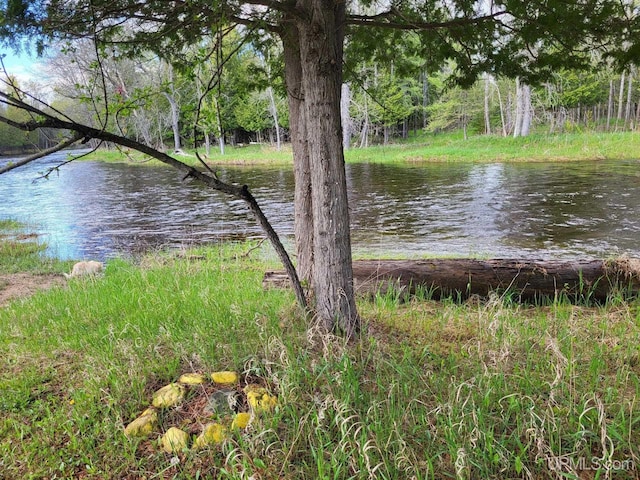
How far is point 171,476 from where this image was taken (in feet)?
7.06

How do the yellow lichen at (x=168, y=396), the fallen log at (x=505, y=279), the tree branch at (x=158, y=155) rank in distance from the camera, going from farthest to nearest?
the fallen log at (x=505, y=279)
the yellow lichen at (x=168, y=396)
the tree branch at (x=158, y=155)

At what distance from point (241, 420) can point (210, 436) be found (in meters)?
0.18

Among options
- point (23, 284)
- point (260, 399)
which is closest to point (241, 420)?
point (260, 399)

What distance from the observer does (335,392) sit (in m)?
2.54

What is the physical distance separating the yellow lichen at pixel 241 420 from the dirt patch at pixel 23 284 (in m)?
5.14

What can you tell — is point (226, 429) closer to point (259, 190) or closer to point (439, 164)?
point (259, 190)

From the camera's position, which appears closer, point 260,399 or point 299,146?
point 260,399

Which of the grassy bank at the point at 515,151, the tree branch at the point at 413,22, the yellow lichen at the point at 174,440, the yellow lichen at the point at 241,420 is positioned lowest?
the yellow lichen at the point at 174,440

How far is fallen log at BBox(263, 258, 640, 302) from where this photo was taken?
16.4 feet

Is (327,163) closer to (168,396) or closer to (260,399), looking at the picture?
(260,399)

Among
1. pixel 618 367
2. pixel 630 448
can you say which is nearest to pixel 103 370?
pixel 630 448

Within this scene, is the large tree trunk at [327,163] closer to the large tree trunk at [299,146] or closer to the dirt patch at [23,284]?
the large tree trunk at [299,146]

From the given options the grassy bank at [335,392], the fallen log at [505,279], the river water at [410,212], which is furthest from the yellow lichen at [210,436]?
the river water at [410,212]

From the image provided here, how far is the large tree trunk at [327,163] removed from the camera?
3.03 m
